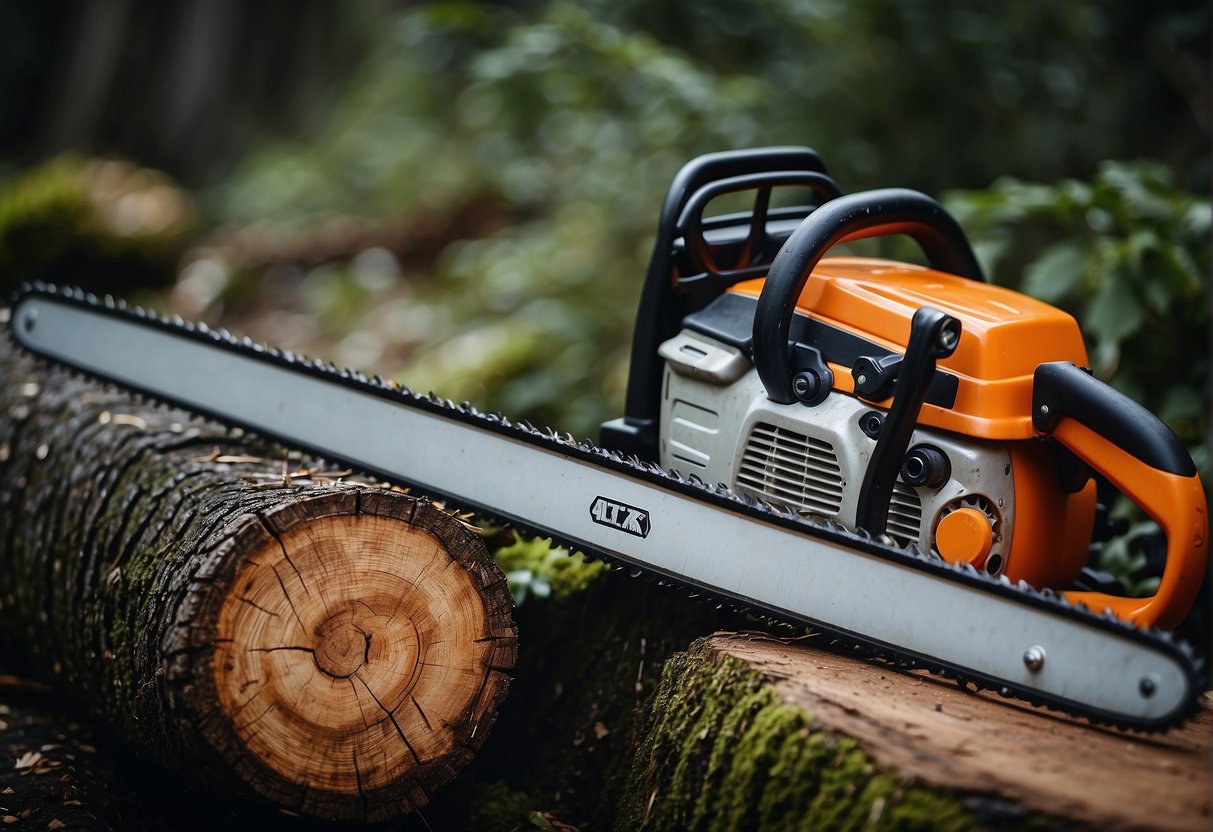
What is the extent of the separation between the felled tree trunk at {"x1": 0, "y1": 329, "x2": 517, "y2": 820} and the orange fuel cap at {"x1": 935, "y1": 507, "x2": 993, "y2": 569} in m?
0.79

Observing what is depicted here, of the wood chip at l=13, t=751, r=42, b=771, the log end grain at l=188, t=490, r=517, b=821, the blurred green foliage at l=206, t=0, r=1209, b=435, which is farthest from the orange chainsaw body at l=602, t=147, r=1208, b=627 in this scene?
the blurred green foliage at l=206, t=0, r=1209, b=435

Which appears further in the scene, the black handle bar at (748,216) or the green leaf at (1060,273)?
the green leaf at (1060,273)

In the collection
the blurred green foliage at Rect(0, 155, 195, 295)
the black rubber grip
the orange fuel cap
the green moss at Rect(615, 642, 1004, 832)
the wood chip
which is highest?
the blurred green foliage at Rect(0, 155, 195, 295)

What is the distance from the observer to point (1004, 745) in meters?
1.45

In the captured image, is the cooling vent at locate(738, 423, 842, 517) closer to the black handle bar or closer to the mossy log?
the mossy log

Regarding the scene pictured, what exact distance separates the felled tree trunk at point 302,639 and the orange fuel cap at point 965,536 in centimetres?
79

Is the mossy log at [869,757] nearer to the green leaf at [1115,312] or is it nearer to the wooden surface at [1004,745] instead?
the wooden surface at [1004,745]

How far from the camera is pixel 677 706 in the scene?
175 centimetres

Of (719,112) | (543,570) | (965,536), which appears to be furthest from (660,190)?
(965,536)

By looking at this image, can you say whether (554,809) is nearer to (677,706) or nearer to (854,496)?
(677,706)

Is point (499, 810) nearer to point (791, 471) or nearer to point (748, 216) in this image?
point (791, 471)

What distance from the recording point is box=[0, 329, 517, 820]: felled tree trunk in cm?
164

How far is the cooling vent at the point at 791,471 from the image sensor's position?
1.85 meters

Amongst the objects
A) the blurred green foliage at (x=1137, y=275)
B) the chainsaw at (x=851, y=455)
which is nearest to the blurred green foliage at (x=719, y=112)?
the blurred green foliage at (x=1137, y=275)
